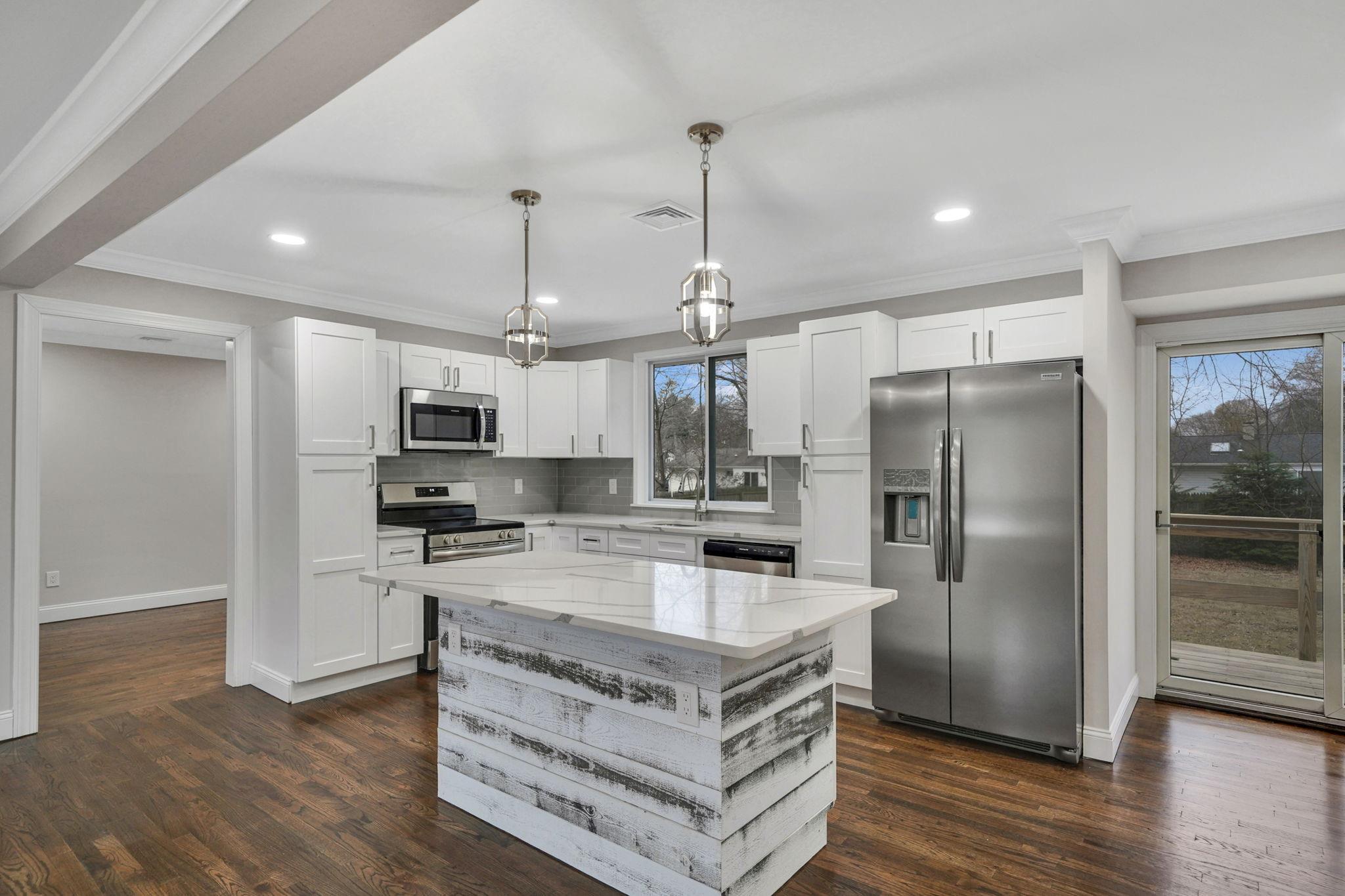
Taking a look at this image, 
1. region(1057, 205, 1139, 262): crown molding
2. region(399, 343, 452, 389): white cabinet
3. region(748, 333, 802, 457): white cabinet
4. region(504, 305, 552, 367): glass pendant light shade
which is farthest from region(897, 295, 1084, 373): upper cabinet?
region(399, 343, 452, 389): white cabinet

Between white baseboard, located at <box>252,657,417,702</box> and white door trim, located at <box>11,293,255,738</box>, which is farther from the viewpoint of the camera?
white baseboard, located at <box>252,657,417,702</box>

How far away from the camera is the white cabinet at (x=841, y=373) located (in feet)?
13.2

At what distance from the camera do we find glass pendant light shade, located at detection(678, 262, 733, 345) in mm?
2295

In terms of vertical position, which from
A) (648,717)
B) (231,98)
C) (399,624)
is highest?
(231,98)

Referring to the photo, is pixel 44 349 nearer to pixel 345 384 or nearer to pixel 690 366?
pixel 345 384

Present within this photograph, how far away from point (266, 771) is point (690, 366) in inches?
149

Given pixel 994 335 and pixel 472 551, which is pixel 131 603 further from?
pixel 994 335

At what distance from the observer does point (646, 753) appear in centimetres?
221

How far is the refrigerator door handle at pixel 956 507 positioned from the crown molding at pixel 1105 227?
1.04 metres

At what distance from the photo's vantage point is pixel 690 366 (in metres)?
5.70

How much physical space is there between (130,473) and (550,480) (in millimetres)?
3761

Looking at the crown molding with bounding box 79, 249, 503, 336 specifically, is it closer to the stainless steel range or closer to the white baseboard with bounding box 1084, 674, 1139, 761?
the stainless steel range

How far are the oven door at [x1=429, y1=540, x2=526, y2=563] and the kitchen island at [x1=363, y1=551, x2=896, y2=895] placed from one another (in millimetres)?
1897

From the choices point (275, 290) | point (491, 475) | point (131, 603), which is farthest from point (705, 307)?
point (131, 603)
